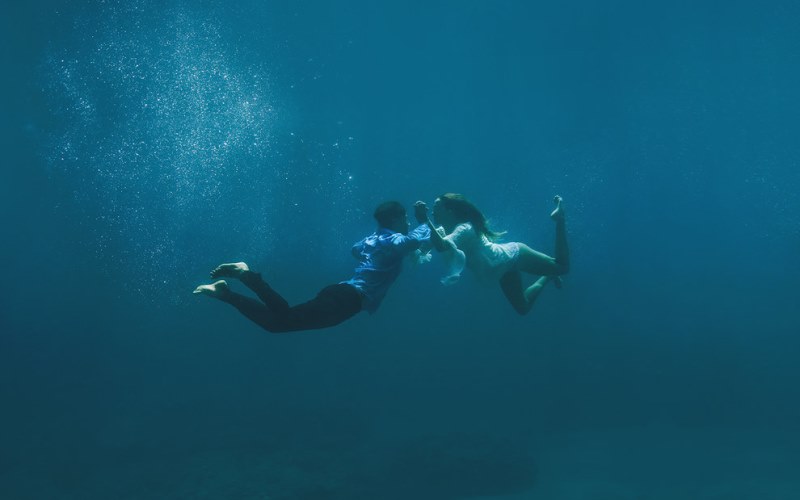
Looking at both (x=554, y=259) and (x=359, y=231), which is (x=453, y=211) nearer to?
(x=554, y=259)

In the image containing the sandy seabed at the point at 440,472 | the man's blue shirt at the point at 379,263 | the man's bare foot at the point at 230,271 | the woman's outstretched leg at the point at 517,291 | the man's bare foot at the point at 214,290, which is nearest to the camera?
the man's bare foot at the point at 214,290

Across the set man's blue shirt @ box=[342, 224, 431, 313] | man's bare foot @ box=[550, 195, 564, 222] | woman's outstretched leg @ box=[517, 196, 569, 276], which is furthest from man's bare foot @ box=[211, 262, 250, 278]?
man's bare foot @ box=[550, 195, 564, 222]

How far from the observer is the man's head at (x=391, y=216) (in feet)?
18.2

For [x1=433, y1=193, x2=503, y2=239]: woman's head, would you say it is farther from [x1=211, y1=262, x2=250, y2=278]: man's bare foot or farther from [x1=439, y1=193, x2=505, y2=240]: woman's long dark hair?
[x1=211, y1=262, x2=250, y2=278]: man's bare foot

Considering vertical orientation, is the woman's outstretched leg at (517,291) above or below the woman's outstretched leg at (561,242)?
below

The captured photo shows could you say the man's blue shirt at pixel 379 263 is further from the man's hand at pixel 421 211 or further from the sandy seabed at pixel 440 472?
the sandy seabed at pixel 440 472

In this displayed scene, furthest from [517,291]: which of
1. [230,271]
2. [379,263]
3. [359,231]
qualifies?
[359,231]

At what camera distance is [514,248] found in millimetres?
6492

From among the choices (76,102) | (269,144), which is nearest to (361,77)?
(269,144)

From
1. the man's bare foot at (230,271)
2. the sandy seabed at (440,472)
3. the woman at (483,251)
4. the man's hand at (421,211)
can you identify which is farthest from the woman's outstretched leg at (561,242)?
the sandy seabed at (440,472)

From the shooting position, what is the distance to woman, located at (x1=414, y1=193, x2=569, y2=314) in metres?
5.43

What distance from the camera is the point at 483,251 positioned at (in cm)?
604

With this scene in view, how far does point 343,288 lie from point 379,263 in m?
0.48

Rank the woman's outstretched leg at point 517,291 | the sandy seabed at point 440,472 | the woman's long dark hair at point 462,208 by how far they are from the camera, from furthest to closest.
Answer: the sandy seabed at point 440,472 < the woman's outstretched leg at point 517,291 < the woman's long dark hair at point 462,208
